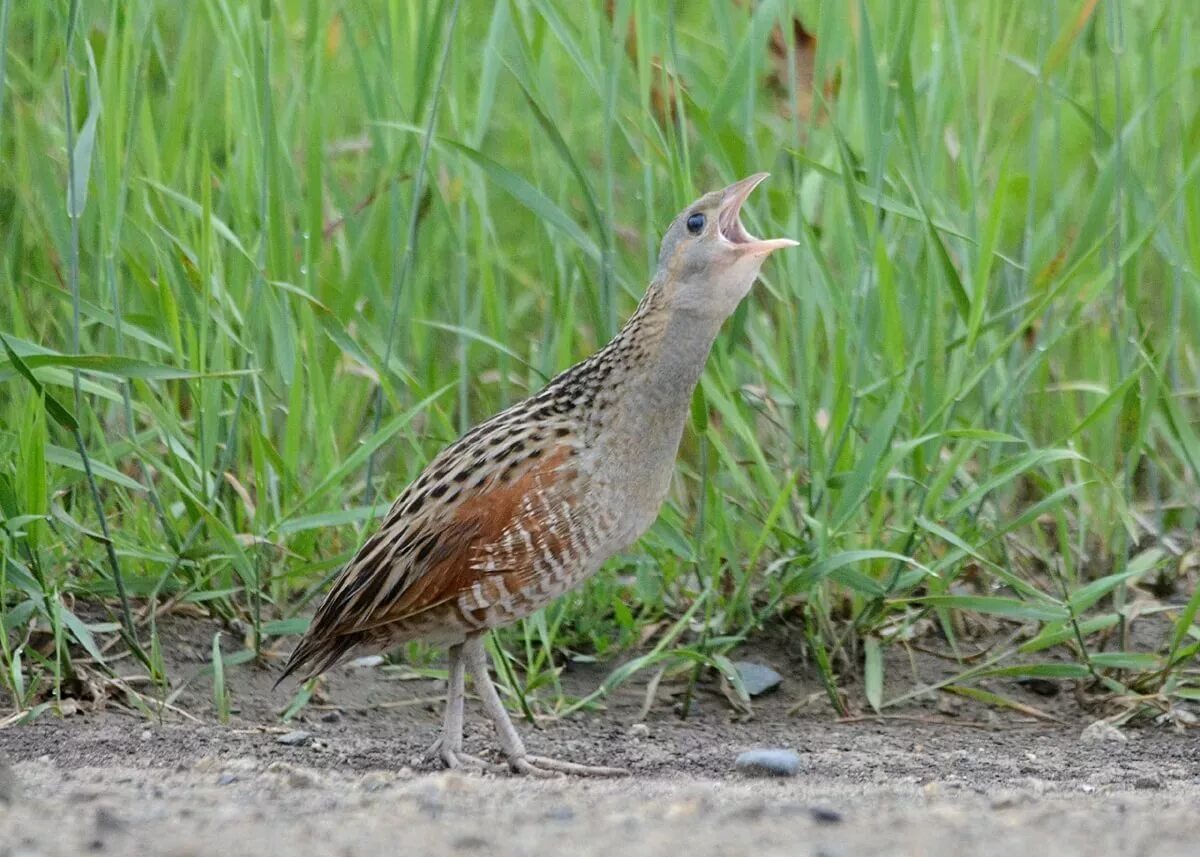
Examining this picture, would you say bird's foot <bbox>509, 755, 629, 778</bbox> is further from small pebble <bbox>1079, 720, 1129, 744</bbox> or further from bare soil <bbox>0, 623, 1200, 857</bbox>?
small pebble <bbox>1079, 720, 1129, 744</bbox>

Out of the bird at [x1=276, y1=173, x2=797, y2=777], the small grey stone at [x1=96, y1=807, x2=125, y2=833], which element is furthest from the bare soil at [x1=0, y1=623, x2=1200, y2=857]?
the bird at [x1=276, y1=173, x2=797, y2=777]

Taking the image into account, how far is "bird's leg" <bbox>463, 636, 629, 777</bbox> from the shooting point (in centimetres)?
372

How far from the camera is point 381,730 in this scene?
4246 mm

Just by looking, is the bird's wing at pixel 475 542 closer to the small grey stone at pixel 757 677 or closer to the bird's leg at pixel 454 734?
the bird's leg at pixel 454 734

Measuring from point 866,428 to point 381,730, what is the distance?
1.46 metres

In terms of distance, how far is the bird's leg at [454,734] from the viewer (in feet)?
12.4

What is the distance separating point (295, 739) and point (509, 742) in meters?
0.50

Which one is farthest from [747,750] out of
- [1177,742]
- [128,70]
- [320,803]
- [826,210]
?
[128,70]

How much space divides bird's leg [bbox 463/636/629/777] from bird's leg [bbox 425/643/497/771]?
0.04 m

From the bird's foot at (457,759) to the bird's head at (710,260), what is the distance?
1.06 metres

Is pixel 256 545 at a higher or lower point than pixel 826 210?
lower

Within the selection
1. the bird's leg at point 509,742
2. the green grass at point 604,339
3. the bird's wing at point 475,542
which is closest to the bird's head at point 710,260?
the green grass at point 604,339

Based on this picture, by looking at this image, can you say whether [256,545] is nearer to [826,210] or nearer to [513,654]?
[513,654]

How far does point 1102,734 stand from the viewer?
4.14 metres
